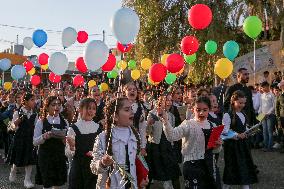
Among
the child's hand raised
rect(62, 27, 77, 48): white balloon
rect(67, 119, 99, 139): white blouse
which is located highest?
rect(62, 27, 77, 48): white balloon

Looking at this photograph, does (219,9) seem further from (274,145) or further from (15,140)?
(15,140)

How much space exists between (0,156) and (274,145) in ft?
25.7

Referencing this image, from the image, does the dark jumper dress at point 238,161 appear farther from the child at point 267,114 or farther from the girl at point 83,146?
the child at point 267,114

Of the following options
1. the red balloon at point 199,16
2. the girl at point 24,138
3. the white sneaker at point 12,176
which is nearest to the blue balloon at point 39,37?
the girl at point 24,138

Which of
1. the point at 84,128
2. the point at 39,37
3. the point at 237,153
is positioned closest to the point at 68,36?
the point at 39,37

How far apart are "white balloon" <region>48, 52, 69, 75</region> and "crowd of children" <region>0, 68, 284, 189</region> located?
1259 mm

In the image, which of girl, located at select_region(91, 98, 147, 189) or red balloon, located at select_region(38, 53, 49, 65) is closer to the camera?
girl, located at select_region(91, 98, 147, 189)

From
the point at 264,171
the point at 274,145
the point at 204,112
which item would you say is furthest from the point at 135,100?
the point at 274,145

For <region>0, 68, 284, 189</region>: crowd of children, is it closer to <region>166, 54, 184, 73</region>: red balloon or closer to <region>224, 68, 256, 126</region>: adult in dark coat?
<region>224, 68, 256, 126</region>: adult in dark coat

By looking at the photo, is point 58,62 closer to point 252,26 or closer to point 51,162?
point 51,162

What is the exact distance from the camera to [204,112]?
4.97 metres

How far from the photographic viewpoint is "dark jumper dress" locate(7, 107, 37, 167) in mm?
7965

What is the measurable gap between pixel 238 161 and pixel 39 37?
8.06 m

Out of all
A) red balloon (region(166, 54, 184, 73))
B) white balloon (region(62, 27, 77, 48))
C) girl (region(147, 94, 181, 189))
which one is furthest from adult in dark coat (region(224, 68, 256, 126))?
white balloon (region(62, 27, 77, 48))
